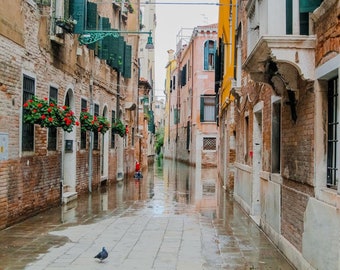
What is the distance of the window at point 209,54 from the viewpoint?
3862 centimetres

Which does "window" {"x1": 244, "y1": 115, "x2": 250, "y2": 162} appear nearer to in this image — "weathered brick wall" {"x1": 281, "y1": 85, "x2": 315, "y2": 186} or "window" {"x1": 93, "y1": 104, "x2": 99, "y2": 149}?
"weathered brick wall" {"x1": 281, "y1": 85, "x2": 315, "y2": 186}

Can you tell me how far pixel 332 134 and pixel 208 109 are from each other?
3261cm

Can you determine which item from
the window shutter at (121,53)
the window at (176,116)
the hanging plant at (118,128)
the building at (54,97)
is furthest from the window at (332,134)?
the window at (176,116)

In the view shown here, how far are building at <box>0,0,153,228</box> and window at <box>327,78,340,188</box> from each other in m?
6.00

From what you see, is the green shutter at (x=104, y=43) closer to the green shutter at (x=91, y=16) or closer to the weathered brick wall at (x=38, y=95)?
the green shutter at (x=91, y=16)

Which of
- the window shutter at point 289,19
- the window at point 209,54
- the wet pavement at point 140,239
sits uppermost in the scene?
the window at point 209,54

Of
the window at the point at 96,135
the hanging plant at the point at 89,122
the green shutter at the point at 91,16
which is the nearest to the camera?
the hanging plant at the point at 89,122

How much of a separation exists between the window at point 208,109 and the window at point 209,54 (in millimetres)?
2391

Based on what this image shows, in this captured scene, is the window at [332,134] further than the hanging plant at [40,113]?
No

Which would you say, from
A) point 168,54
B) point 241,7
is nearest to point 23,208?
point 241,7

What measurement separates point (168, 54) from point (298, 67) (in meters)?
65.6

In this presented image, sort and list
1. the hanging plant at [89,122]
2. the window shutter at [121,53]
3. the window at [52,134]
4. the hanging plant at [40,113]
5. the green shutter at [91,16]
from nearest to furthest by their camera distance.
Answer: the hanging plant at [40,113]
the window at [52,134]
the hanging plant at [89,122]
the green shutter at [91,16]
the window shutter at [121,53]

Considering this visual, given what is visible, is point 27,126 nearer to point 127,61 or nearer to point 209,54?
point 127,61

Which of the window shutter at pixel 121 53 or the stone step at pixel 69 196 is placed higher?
the window shutter at pixel 121 53
